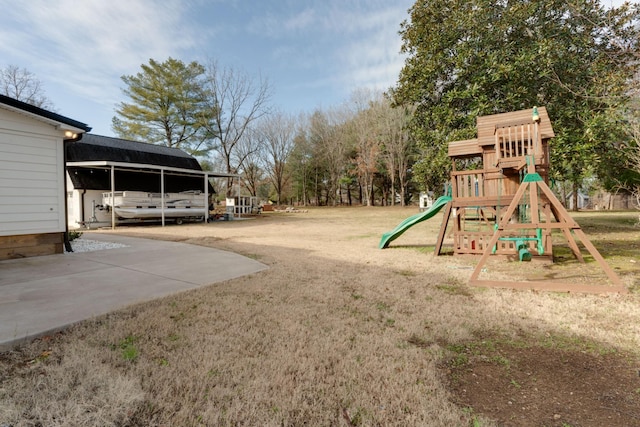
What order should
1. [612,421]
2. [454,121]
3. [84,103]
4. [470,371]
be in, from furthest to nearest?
[84,103] → [454,121] → [470,371] → [612,421]

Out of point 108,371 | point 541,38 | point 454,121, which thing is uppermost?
point 541,38

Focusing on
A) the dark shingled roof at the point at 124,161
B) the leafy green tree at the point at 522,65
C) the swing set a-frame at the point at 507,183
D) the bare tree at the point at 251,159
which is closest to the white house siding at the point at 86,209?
the dark shingled roof at the point at 124,161

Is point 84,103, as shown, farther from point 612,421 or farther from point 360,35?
point 612,421

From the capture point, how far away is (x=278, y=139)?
33.0 meters

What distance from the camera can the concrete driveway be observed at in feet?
9.17

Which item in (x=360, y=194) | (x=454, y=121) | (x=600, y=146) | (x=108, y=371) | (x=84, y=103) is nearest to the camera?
(x=108, y=371)

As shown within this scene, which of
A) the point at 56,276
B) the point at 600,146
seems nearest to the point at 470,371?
the point at 56,276

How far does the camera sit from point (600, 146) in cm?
842

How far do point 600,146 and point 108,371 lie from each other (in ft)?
38.8

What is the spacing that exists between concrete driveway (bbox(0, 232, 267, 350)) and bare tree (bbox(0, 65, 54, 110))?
25854mm

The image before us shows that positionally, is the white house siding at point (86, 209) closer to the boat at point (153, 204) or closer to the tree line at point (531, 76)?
the boat at point (153, 204)

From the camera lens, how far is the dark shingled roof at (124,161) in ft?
46.5

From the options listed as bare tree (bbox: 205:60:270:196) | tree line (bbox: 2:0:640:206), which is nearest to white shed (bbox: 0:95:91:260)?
tree line (bbox: 2:0:640:206)

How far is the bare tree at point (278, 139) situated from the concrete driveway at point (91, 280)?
27526 mm
